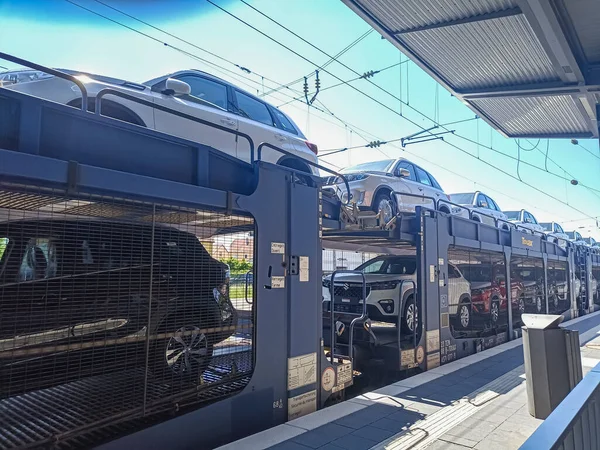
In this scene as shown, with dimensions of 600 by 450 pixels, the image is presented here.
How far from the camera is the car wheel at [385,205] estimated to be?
26.1ft

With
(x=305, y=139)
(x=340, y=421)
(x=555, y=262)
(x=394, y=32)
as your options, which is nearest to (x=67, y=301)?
(x=340, y=421)

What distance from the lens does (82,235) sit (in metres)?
3.62

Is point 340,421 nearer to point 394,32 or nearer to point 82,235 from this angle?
point 82,235

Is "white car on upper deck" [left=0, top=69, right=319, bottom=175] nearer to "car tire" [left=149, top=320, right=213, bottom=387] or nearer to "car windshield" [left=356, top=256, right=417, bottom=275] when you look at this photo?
"car tire" [left=149, top=320, right=213, bottom=387]

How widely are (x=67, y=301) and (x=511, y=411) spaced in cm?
471

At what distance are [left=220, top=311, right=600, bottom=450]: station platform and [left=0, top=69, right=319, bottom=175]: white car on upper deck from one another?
294 cm

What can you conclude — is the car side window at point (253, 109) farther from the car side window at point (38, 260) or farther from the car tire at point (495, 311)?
the car tire at point (495, 311)

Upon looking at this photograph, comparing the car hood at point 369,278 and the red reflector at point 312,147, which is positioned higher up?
the red reflector at point 312,147

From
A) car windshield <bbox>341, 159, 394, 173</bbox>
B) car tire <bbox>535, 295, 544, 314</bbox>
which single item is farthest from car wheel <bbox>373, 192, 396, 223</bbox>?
car tire <bbox>535, 295, 544, 314</bbox>

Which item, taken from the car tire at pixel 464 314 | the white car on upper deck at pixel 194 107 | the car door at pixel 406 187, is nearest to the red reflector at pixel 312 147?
the white car on upper deck at pixel 194 107

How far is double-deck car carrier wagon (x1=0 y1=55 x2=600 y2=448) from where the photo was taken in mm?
3125

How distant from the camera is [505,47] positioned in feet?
12.5

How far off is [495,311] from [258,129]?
7793mm

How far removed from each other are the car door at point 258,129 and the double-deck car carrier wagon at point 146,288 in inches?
37.3
